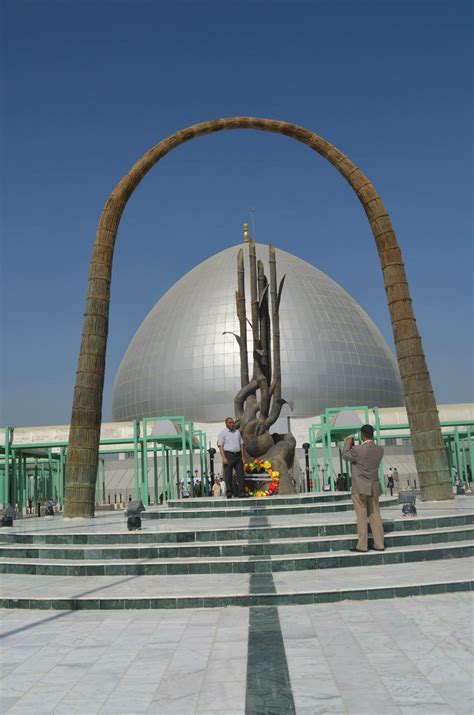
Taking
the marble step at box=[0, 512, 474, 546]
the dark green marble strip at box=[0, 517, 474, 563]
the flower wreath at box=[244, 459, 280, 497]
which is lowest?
the dark green marble strip at box=[0, 517, 474, 563]

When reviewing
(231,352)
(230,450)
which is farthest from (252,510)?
(231,352)

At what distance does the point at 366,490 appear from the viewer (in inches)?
377

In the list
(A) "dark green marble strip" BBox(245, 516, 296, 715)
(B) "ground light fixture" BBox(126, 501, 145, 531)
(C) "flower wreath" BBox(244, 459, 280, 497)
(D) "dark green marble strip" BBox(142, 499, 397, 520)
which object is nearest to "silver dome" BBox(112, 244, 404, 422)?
(C) "flower wreath" BBox(244, 459, 280, 497)

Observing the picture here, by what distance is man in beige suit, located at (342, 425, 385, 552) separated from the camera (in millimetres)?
9617

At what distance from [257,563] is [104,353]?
8.86 meters

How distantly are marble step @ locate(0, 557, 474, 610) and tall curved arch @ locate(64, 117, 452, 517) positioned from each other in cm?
693

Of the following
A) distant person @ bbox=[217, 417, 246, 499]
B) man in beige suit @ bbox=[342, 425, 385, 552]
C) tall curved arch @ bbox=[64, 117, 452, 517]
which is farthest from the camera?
tall curved arch @ bbox=[64, 117, 452, 517]

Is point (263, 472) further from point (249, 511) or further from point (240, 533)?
point (240, 533)

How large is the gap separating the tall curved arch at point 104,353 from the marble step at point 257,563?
20.9 ft

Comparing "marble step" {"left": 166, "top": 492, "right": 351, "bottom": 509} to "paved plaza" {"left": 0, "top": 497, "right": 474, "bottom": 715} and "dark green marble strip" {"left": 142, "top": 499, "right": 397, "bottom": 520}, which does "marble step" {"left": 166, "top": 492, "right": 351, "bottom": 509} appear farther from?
"paved plaza" {"left": 0, "top": 497, "right": 474, "bottom": 715}

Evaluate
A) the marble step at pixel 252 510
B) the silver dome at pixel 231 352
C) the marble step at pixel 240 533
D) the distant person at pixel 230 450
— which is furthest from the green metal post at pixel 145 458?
the silver dome at pixel 231 352

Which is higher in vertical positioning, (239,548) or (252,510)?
(252,510)

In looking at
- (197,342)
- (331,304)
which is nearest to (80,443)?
(197,342)

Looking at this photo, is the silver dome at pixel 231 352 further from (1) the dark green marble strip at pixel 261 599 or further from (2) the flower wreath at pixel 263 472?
(1) the dark green marble strip at pixel 261 599
